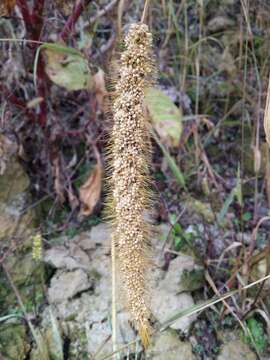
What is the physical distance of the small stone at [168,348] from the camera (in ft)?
4.25

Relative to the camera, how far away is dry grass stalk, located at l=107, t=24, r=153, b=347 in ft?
2.58

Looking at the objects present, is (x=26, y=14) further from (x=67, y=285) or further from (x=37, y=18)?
(x=67, y=285)

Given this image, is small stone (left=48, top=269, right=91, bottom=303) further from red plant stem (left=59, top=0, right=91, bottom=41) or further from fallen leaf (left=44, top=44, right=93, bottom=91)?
red plant stem (left=59, top=0, right=91, bottom=41)

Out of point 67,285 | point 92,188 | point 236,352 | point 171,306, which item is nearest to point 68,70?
point 92,188

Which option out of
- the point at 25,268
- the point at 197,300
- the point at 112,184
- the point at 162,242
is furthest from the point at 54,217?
the point at 112,184

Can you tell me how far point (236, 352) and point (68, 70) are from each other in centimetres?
93

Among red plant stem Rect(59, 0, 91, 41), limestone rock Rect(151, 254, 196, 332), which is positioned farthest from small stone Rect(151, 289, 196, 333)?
red plant stem Rect(59, 0, 91, 41)

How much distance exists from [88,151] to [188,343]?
0.73 m

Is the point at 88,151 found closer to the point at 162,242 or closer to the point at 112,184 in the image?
the point at 162,242

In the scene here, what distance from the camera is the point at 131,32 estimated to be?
76 centimetres

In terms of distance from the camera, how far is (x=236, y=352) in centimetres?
133

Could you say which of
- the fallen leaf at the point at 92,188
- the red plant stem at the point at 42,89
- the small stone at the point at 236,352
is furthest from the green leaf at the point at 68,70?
the small stone at the point at 236,352

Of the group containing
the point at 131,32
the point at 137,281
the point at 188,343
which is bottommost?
the point at 188,343

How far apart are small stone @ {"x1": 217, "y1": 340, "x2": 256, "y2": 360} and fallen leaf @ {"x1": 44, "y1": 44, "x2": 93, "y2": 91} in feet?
2.79
